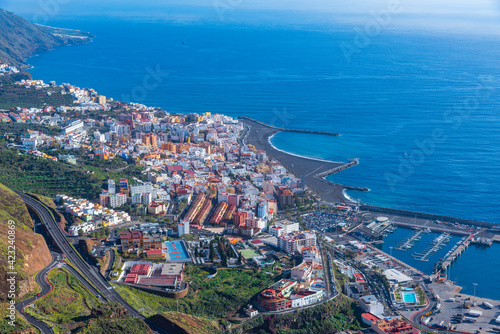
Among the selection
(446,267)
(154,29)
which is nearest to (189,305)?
(446,267)

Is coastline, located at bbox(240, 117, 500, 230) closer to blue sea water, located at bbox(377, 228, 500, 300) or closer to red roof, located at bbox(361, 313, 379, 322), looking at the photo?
blue sea water, located at bbox(377, 228, 500, 300)

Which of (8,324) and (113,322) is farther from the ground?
(113,322)

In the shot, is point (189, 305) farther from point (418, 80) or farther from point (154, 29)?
point (154, 29)

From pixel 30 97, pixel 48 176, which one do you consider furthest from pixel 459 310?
pixel 30 97

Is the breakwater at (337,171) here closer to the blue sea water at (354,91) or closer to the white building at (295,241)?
the blue sea water at (354,91)

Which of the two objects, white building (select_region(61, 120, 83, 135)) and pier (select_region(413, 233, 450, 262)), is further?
white building (select_region(61, 120, 83, 135))

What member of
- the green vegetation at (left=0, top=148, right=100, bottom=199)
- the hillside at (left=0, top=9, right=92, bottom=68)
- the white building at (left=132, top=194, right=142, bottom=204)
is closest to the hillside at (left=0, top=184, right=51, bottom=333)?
the green vegetation at (left=0, top=148, right=100, bottom=199)

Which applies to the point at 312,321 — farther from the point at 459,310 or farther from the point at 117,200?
the point at 117,200
